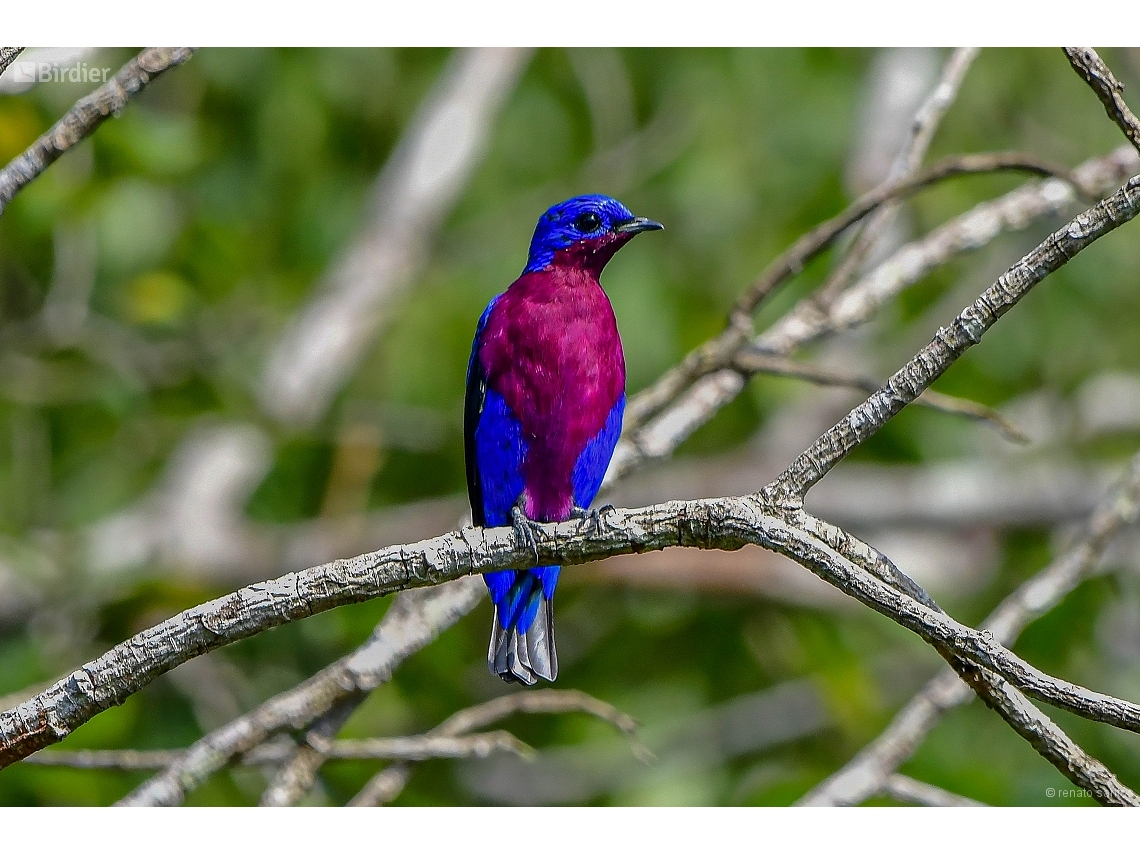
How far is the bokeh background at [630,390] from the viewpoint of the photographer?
15.4 ft

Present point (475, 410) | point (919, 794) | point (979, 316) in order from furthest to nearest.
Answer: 1. point (919, 794)
2. point (475, 410)
3. point (979, 316)

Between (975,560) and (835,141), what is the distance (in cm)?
232

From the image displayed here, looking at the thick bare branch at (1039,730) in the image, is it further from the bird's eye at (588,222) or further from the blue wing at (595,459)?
the bird's eye at (588,222)

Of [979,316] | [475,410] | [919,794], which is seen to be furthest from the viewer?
[919,794]

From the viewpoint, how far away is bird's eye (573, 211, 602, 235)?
2.74 metres

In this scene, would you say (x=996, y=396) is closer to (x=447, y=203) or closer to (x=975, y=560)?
(x=975, y=560)

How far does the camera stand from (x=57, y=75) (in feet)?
9.87

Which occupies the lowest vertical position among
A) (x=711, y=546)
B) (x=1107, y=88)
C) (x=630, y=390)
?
(x=711, y=546)

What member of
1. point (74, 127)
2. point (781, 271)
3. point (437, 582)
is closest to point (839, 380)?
point (781, 271)

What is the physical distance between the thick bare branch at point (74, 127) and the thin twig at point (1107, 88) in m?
1.56

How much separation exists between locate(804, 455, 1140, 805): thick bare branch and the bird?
2.57ft

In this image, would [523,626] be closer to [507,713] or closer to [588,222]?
[507,713]

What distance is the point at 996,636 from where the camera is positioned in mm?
2855

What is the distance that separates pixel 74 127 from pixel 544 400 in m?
0.99
